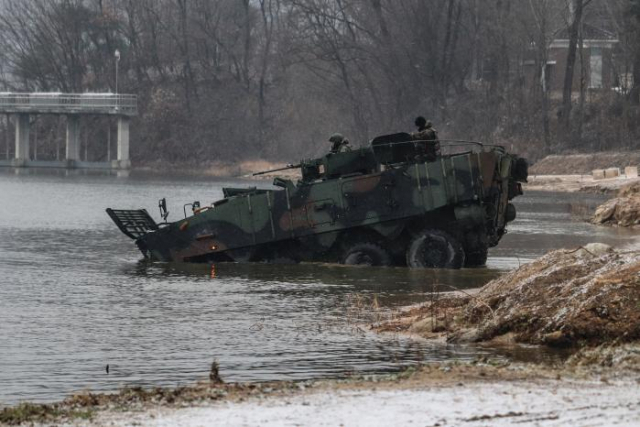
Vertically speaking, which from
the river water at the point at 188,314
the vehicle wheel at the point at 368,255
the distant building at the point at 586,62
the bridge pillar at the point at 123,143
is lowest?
the river water at the point at 188,314

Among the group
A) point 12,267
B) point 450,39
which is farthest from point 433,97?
point 12,267

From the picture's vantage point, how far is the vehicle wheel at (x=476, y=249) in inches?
1054

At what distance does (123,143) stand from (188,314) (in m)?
86.2

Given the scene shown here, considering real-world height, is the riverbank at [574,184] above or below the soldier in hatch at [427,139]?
below

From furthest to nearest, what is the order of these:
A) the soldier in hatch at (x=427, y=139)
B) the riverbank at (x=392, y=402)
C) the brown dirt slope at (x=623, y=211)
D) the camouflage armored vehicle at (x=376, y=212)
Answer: the brown dirt slope at (x=623, y=211) < the soldier in hatch at (x=427, y=139) < the camouflage armored vehicle at (x=376, y=212) < the riverbank at (x=392, y=402)

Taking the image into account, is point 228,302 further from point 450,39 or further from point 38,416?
point 450,39

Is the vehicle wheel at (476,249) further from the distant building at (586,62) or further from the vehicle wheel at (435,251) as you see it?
the distant building at (586,62)

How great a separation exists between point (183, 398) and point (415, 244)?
1483cm

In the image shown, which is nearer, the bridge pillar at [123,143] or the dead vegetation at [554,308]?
the dead vegetation at [554,308]

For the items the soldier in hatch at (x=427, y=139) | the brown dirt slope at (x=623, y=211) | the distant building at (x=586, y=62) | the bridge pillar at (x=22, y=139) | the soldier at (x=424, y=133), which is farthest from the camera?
the bridge pillar at (x=22, y=139)

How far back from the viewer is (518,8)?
8094 cm

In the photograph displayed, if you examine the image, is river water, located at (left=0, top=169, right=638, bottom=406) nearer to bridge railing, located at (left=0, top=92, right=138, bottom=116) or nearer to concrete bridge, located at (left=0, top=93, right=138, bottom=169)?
concrete bridge, located at (left=0, top=93, right=138, bottom=169)

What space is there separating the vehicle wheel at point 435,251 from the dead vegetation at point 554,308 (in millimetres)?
7760

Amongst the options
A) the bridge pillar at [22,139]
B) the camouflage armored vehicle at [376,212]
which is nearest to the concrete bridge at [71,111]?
the bridge pillar at [22,139]
